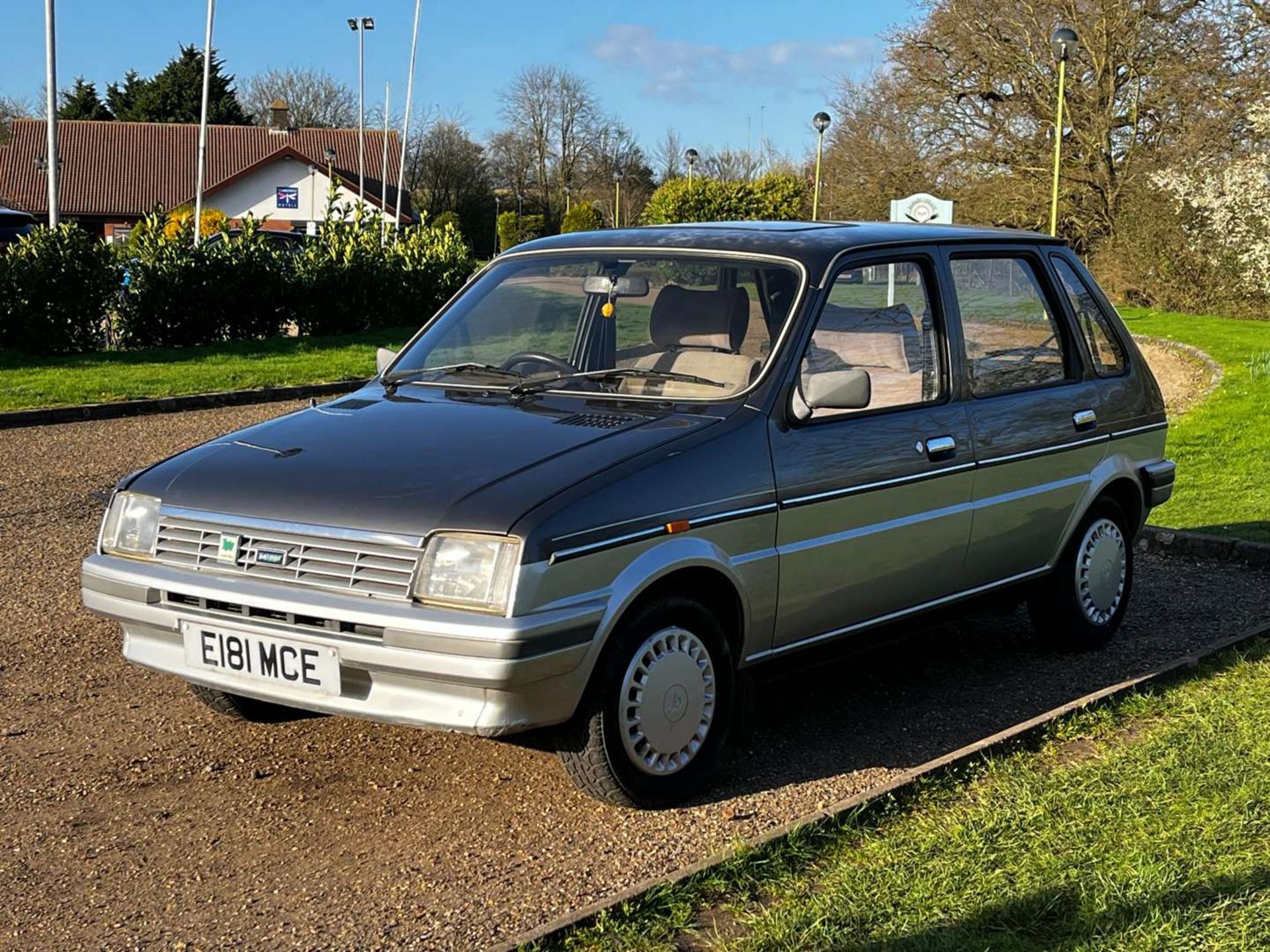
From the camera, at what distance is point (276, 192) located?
67.0 metres

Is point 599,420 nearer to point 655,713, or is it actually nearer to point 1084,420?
point 655,713

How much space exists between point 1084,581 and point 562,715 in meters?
3.36

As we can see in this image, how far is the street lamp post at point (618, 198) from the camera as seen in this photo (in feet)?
195

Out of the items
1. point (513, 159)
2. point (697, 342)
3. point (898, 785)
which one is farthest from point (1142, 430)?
point (513, 159)

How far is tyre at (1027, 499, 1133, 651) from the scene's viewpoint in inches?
261

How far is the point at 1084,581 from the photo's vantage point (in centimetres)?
672

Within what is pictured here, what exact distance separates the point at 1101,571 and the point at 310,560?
13.2ft

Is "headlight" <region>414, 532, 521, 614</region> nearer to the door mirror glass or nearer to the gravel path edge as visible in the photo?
the gravel path edge

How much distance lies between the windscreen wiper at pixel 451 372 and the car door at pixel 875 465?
3.80 ft

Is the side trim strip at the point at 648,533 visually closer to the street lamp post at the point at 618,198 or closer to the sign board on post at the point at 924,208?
the sign board on post at the point at 924,208

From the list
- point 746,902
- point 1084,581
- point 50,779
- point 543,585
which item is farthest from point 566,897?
point 1084,581

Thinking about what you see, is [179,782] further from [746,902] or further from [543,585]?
[746,902]

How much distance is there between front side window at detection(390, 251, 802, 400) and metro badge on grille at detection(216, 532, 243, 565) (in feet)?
4.44

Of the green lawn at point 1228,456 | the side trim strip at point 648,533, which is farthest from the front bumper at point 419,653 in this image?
the green lawn at point 1228,456
